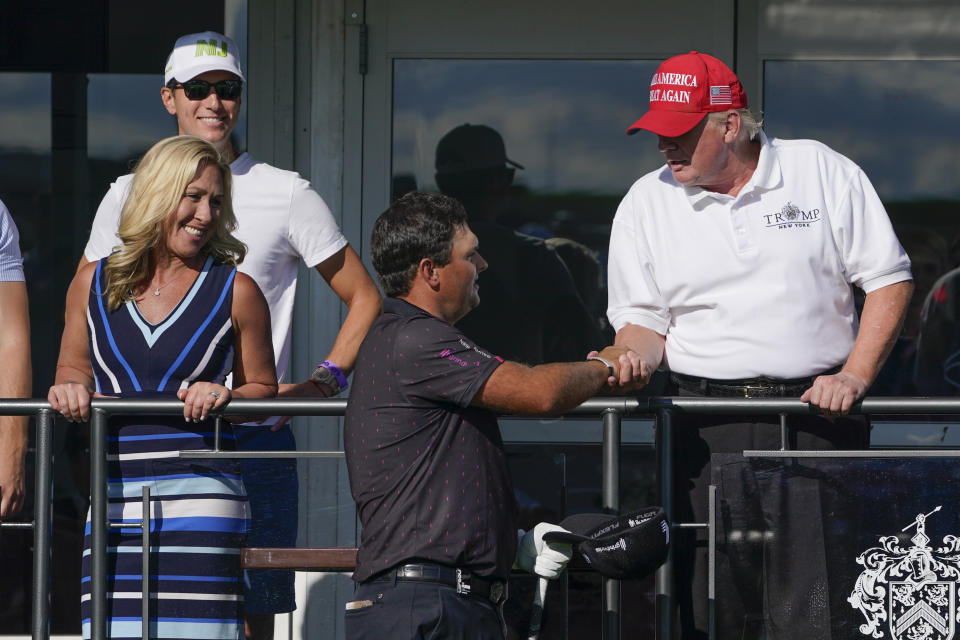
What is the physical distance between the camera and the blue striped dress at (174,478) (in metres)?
3.57

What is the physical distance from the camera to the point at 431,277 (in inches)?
129

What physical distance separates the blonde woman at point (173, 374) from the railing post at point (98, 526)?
0.07 ft

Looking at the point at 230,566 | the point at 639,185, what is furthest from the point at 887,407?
the point at 230,566

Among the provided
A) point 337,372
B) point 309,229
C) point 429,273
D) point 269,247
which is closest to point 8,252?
point 269,247

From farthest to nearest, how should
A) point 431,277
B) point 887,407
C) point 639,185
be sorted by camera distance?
point 639,185 < point 887,407 < point 431,277

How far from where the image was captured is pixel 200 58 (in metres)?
4.34

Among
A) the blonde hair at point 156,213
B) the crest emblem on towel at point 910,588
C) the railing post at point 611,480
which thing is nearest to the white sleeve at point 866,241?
the crest emblem on towel at point 910,588

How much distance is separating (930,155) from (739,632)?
9.59 feet

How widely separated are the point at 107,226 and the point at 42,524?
3.27 feet

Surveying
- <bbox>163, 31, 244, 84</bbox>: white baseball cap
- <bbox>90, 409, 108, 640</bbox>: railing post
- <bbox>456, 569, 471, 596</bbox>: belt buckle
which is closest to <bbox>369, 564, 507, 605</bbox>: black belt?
<bbox>456, 569, 471, 596</bbox>: belt buckle

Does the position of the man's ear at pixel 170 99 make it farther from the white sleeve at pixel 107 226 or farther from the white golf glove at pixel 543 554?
the white golf glove at pixel 543 554

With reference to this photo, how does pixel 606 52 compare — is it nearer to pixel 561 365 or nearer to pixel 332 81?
pixel 332 81

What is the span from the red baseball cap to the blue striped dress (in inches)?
51.8

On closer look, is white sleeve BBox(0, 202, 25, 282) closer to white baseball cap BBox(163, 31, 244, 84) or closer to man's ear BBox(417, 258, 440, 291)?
white baseball cap BBox(163, 31, 244, 84)
